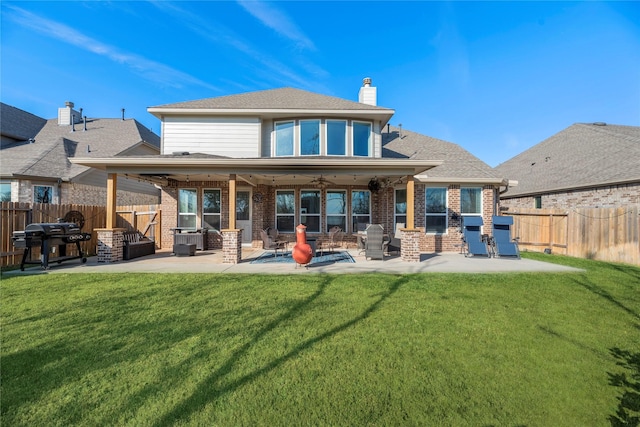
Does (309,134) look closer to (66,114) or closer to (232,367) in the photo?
(232,367)

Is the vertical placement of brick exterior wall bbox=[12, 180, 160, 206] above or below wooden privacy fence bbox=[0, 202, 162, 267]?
above

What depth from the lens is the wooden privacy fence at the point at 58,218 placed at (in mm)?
7922

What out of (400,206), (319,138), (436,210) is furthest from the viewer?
(400,206)

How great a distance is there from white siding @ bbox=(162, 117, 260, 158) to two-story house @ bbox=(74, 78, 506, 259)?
0.13 ft

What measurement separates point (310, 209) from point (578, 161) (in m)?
14.7

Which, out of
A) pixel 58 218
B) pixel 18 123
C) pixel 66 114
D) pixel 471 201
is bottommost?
pixel 58 218

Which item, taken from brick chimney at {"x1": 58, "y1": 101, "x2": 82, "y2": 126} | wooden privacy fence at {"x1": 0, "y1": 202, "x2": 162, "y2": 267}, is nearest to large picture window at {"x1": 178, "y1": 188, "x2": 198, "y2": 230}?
wooden privacy fence at {"x1": 0, "y1": 202, "x2": 162, "y2": 267}

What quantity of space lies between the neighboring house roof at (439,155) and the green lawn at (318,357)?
6.44m

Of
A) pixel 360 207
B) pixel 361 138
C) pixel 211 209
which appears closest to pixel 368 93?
pixel 361 138

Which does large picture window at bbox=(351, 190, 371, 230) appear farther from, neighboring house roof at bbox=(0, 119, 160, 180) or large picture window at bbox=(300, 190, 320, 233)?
neighboring house roof at bbox=(0, 119, 160, 180)

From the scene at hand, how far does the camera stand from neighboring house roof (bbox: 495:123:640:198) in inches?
468

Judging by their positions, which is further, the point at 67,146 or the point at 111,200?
the point at 67,146

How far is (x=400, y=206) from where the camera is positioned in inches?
458

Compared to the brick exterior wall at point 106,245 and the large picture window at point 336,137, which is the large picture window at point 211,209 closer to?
the brick exterior wall at point 106,245
